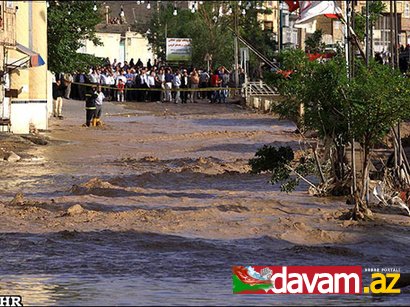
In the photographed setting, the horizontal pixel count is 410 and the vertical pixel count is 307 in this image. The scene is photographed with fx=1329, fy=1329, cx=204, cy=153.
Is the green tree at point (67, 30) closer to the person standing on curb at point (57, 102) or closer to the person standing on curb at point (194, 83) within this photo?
the person standing on curb at point (57, 102)

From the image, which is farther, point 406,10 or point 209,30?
point 406,10

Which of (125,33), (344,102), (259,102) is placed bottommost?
(259,102)

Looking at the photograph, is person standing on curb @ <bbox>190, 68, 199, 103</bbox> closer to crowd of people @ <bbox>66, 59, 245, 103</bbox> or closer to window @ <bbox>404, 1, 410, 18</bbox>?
crowd of people @ <bbox>66, 59, 245, 103</bbox>

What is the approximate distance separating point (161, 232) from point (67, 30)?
96.1ft

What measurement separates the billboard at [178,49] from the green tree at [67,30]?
26.8 m

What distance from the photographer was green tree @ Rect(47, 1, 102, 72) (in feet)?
152

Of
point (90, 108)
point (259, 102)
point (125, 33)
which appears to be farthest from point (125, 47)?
point (90, 108)

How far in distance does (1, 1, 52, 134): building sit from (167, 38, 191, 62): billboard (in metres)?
33.8

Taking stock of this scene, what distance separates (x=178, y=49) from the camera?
75.6 m

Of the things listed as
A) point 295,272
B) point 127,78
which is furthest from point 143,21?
point 295,272

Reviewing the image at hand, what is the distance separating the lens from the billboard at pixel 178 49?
74.8 m

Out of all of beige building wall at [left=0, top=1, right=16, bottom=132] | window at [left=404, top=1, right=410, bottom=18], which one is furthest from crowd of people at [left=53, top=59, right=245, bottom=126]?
beige building wall at [left=0, top=1, right=16, bottom=132]

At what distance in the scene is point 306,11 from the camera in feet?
101

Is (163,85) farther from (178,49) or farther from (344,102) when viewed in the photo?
(344,102)
